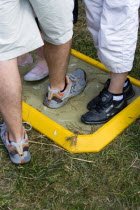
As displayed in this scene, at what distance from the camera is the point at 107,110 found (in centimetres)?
260

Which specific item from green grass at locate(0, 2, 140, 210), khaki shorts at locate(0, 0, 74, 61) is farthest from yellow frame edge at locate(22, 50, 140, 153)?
khaki shorts at locate(0, 0, 74, 61)

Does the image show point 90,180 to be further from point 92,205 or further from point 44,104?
point 44,104

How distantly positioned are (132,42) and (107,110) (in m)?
0.52

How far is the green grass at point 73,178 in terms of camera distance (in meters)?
2.09

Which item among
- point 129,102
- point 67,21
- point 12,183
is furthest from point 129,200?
point 67,21

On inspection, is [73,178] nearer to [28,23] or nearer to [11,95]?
[11,95]

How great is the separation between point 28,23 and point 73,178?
0.95 m

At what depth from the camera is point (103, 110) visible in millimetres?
2598

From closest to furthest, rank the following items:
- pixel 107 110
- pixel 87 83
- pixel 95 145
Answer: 1. pixel 95 145
2. pixel 107 110
3. pixel 87 83

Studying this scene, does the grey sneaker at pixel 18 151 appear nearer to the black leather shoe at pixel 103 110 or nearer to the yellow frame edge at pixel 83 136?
the yellow frame edge at pixel 83 136

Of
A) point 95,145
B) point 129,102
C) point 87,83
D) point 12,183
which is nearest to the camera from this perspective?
point 12,183

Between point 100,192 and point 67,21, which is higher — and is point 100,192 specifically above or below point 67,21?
below

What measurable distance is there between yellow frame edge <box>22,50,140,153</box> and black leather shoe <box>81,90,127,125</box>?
57 mm

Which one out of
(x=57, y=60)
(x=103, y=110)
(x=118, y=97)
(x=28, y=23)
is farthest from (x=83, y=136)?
(x=28, y=23)
